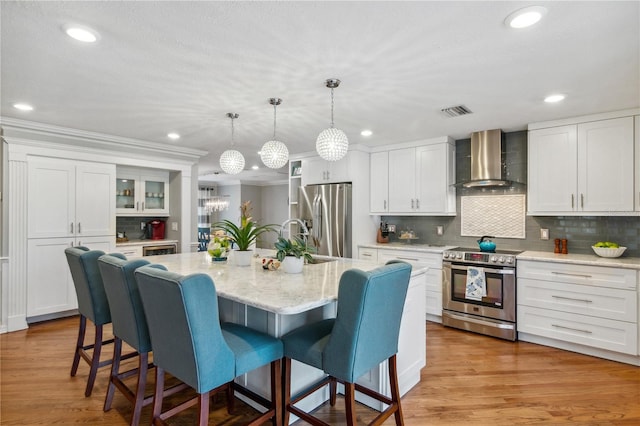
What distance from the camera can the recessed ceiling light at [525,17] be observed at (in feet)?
5.47

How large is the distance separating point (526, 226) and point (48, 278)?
5.68 meters

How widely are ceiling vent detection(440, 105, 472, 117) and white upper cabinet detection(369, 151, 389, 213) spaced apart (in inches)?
60.3

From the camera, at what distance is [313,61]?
7.27 ft

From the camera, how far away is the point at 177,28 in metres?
1.84

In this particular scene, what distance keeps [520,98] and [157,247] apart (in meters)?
4.91

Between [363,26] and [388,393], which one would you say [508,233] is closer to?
[388,393]

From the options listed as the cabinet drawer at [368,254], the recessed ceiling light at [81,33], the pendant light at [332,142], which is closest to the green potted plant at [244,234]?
the pendant light at [332,142]

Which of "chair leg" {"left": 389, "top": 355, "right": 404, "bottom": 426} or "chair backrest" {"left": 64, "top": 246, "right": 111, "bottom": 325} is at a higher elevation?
"chair backrest" {"left": 64, "top": 246, "right": 111, "bottom": 325}

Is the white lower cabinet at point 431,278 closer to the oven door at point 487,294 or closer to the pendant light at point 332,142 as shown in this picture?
the oven door at point 487,294

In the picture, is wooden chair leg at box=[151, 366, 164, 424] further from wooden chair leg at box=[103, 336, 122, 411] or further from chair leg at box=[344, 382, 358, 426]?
chair leg at box=[344, 382, 358, 426]

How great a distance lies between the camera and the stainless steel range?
3.59 meters

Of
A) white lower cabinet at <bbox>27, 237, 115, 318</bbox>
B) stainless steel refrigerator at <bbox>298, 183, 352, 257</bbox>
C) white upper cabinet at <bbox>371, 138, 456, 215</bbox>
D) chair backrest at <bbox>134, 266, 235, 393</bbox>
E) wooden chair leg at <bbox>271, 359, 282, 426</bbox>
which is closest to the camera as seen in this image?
chair backrest at <bbox>134, 266, 235, 393</bbox>

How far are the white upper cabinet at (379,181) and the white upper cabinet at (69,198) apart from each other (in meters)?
3.55

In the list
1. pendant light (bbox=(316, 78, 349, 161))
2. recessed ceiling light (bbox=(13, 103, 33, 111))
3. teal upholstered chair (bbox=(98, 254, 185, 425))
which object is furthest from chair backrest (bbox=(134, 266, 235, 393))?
recessed ceiling light (bbox=(13, 103, 33, 111))
